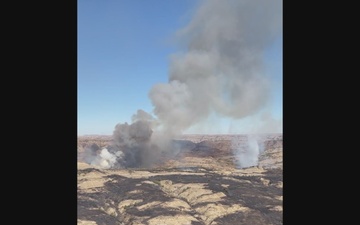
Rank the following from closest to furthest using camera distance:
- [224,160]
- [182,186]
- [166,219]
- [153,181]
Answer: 1. [166,219]
2. [182,186]
3. [153,181]
4. [224,160]
